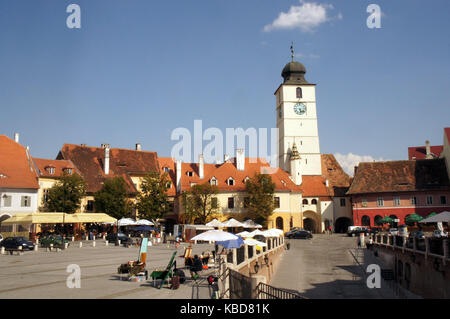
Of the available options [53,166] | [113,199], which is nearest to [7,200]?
[53,166]

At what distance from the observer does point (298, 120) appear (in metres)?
79.6

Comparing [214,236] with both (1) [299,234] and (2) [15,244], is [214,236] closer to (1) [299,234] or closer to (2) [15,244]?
(2) [15,244]

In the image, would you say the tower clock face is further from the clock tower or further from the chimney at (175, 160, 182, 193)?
the chimney at (175, 160, 182, 193)

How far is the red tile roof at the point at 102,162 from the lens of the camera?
59.5 m

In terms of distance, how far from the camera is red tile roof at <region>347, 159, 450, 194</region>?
60.7 m

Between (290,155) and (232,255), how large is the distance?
190 feet

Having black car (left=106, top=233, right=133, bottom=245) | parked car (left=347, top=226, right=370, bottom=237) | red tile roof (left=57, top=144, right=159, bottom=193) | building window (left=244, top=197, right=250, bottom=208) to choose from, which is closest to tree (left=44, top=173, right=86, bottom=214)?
red tile roof (left=57, top=144, right=159, bottom=193)

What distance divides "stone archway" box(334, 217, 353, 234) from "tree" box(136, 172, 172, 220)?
28299mm

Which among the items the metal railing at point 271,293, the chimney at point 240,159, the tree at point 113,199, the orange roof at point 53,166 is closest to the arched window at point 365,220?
the chimney at point 240,159

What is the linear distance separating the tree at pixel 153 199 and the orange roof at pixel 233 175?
6166 millimetres
